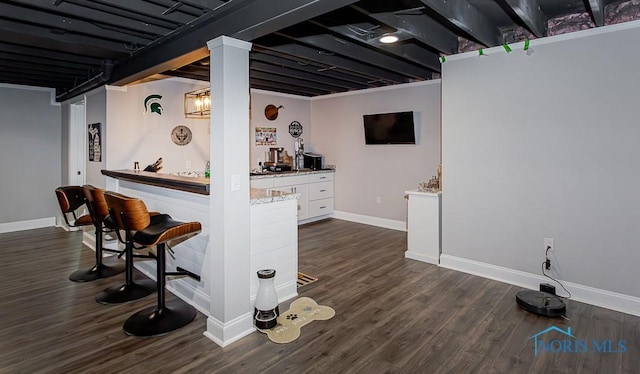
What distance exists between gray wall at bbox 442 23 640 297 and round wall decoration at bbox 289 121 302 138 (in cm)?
345

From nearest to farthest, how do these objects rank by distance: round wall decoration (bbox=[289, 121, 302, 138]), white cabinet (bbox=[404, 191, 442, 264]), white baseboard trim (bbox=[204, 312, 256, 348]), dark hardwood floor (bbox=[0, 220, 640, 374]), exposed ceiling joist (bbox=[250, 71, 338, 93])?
dark hardwood floor (bbox=[0, 220, 640, 374])
white baseboard trim (bbox=[204, 312, 256, 348])
white cabinet (bbox=[404, 191, 442, 264])
exposed ceiling joist (bbox=[250, 71, 338, 93])
round wall decoration (bbox=[289, 121, 302, 138])

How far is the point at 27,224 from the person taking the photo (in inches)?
233

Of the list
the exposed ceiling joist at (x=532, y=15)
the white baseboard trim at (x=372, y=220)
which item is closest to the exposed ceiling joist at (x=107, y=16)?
the exposed ceiling joist at (x=532, y=15)

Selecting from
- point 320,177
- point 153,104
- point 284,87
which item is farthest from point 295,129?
point 153,104

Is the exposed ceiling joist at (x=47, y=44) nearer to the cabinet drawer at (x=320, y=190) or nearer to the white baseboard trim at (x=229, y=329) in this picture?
the white baseboard trim at (x=229, y=329)

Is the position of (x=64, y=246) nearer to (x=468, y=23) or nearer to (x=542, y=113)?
(x=468, y=23)

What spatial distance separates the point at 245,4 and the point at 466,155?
2755mm

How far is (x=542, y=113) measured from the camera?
11.0 ft

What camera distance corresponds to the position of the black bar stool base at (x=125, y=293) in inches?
125

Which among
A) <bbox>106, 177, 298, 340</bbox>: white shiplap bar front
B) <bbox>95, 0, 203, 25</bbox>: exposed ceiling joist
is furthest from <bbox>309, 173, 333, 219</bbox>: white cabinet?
<bbox>95, 0, 203, 25</bbox>: exposed ceiling joist

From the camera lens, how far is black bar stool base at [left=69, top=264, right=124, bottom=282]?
369 centimetres

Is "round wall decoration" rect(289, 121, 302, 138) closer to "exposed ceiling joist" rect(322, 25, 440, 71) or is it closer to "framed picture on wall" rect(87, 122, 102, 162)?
"exposed ceiling joist" rect(322, 25, 440, 71)

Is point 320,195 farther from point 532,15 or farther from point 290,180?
point 532,15

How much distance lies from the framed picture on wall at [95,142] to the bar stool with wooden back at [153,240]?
2204 millimetres
